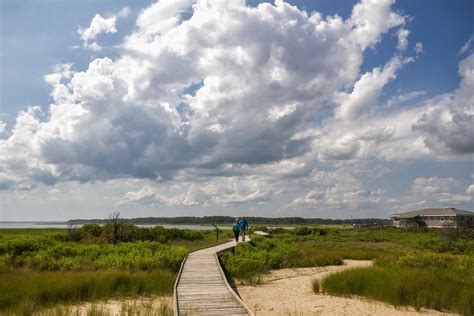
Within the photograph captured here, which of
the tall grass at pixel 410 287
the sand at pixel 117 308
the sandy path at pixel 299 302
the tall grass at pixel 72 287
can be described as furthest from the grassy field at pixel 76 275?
the tall grass at pixel 410 287

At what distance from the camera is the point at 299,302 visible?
13.3 m

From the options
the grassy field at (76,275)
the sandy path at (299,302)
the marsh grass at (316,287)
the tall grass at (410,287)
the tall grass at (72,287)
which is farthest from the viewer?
the marsh grass at (316,287)

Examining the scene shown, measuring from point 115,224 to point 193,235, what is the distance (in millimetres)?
9431

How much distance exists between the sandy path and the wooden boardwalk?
1308 millimetres

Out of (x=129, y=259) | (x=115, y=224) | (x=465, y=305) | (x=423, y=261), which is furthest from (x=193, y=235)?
(x=465, y=305)

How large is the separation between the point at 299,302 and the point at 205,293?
12.2ft

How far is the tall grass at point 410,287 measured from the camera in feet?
40.2

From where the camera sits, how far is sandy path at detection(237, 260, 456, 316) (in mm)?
11852

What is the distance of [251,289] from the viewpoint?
1554 cm

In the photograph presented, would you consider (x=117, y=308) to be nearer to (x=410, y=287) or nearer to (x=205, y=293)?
(x=205, y=293)

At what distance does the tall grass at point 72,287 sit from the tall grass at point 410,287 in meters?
6.50

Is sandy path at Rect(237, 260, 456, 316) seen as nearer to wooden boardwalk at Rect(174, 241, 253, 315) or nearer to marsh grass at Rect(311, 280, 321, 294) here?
marsh grass at Rect(311, 280, 321, 294)

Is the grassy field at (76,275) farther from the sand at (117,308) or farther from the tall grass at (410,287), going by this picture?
the tall grass at (410,287)

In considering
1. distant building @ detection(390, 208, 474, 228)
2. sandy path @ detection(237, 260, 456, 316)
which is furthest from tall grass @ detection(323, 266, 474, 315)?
distant building @ detection(390, 208, 474, 228)
